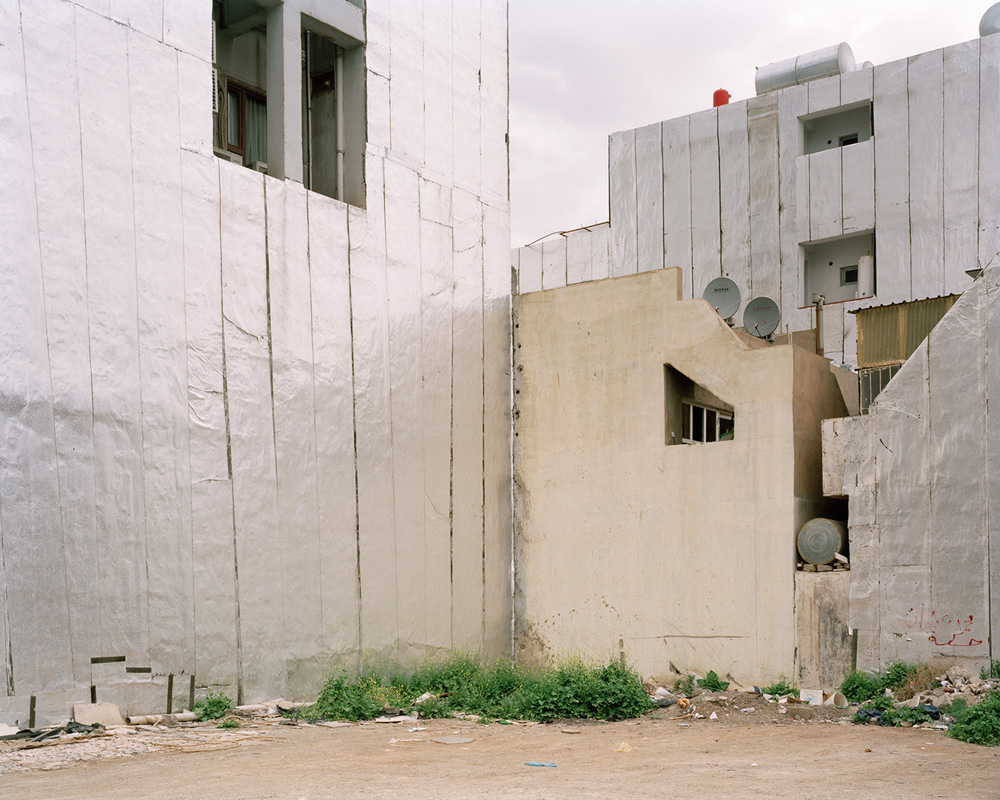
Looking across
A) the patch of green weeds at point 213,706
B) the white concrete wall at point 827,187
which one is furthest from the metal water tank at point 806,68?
the patch of green weeds at point 213,706

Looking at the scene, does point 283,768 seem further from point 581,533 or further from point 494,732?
point 581,533

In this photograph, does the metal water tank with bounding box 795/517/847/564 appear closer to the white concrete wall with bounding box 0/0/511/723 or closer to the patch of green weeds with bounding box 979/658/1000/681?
the patch of green weeds with bounding box 979/658/1000/681

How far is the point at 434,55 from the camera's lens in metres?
14.3

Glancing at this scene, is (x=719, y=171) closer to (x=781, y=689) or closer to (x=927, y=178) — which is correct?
(x=927, y=178)

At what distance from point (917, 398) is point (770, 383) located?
167 cm

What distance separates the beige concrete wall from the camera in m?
12.5

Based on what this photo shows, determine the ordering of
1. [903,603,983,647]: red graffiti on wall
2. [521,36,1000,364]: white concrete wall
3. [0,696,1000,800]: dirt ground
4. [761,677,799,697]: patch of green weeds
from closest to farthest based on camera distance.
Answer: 1. [0,696,1000,800]: dirt ground
2. [903,603,983,647]: red graffiti on wall
3. [761,677,799,697]: patch of green weeds
4. [521,36,1000,364]: white concrete wall

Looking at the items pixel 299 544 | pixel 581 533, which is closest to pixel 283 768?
pixel 299 544

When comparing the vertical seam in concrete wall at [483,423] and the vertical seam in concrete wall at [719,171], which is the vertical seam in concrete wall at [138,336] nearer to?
the vertical seam in concrete wall at [483,423]

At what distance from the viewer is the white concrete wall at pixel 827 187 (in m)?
19.1

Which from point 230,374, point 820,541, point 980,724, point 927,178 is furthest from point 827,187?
point 230,374

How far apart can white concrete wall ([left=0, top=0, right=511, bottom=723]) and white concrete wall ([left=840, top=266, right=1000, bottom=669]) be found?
4927mm

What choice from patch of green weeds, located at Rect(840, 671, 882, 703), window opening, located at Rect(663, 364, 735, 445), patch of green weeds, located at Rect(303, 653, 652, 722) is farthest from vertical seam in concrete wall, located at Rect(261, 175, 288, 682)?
patch of green weeds, located at Rect(840, 671, 882, 703)

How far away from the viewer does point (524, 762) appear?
8.71 m
